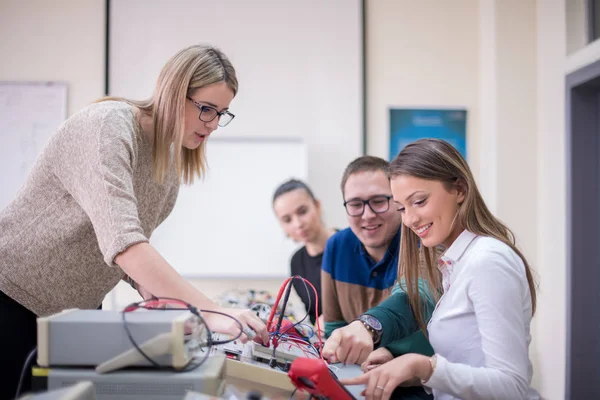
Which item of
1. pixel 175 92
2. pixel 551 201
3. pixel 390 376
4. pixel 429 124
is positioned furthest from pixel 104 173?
pixel 429 124

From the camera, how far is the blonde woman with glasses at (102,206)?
3.35ft

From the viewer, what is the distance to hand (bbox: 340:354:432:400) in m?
0.94

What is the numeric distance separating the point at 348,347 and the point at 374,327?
11 cm

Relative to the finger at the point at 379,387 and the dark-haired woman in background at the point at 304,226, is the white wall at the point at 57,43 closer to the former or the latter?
the dark-haired woman in background at the point at 304,226

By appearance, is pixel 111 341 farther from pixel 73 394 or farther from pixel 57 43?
pixel 57 43

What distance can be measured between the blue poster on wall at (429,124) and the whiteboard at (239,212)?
0.69m

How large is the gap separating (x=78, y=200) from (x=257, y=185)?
2371mm

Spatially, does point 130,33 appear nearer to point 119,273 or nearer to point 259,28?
point 259,28

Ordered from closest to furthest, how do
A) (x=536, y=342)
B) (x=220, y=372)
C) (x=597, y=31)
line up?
(x=220, y=372), (x=597, y=31), (x=536, y=342)

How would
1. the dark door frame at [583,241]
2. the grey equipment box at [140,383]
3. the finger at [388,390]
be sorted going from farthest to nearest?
the dark door frame at [583,241] → the finger at [388,390] → the grey equipment box at [140,383]

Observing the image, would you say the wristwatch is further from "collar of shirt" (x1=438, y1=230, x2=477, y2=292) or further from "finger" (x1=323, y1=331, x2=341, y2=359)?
"collar of shirt" (x1=438, y1=230, x2=477, y2=292)

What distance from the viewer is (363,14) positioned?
3.56 metres

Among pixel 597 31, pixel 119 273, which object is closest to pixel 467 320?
pixel 119 273

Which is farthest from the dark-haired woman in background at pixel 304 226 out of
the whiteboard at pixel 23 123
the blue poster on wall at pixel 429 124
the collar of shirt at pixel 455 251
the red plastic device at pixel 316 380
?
the whiteboard at pixel 23 123
